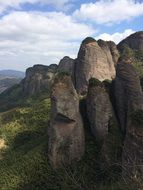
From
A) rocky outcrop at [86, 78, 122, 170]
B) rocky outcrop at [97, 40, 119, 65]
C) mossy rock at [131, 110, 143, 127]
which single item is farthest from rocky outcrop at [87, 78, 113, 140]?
rocky outcrop at [97, 40, 119, 65]

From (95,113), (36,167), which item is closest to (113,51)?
(95,113)

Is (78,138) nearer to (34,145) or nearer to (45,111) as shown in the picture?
(34,145)

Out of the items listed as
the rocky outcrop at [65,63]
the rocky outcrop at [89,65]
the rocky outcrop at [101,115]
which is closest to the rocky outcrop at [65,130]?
the rocky outcrop at [101,115]

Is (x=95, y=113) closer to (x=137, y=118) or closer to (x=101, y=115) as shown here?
(x=101, y=115)

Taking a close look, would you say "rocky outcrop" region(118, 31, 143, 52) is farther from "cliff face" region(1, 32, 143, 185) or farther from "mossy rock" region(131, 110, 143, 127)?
"mossy rock" region(131, 110, 143, 127)

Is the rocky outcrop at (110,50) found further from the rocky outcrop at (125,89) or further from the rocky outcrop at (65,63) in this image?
the rocky outcrop at (125,89)

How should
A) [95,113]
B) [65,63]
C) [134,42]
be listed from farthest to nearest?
[65,63] < [134,42] < [95,113]
